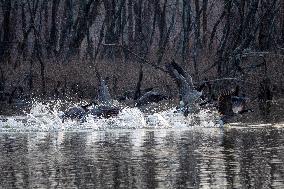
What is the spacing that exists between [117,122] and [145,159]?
8499 millimetres

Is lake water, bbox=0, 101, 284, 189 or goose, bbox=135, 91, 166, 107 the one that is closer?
lake water, bbox=0, 101, 284, 189

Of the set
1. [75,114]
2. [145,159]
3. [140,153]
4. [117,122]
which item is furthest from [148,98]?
[145,159]

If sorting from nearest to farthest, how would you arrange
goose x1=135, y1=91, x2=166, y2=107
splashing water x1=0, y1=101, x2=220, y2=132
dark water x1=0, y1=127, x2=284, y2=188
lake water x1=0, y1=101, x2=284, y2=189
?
dark water x1=0, y1=127, x2=284, y2=188 → lake water x1=0, y1=101, x2=284, y2=189 → splashing water x1=0, y1=101, x2=220, y2=132 → goose x1=135, y1=91, x2=166, y2=107

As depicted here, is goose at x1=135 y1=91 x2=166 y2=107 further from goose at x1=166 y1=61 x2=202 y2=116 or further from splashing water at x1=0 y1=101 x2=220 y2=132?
goose at x1=166 y1=61 x2=202 y2=116

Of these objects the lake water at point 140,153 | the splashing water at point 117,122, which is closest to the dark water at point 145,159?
the lake water at point 140,153

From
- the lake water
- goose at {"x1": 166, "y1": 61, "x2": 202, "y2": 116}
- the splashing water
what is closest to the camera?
the lake water

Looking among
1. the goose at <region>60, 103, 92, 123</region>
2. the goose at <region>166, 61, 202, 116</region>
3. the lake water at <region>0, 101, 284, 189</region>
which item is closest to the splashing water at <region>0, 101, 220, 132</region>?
the lake water at <region>0, 101, 284, 189</region>

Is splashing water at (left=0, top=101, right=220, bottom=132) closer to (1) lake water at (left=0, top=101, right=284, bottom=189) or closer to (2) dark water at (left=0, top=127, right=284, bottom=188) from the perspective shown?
(1) lake water at (left=0, top=101, right=284, bottom=189)

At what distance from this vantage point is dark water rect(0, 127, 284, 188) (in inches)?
512

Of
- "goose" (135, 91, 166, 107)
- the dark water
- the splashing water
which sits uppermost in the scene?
"goose" (135, 91, 166, 107)

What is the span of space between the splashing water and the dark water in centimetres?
124

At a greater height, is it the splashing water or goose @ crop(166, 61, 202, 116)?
goose @ crop(166, 61, 202, 116)

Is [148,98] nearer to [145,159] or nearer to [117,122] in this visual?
[117,122]

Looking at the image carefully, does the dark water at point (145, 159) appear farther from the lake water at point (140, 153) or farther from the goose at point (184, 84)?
the goose at point (184, 84)
